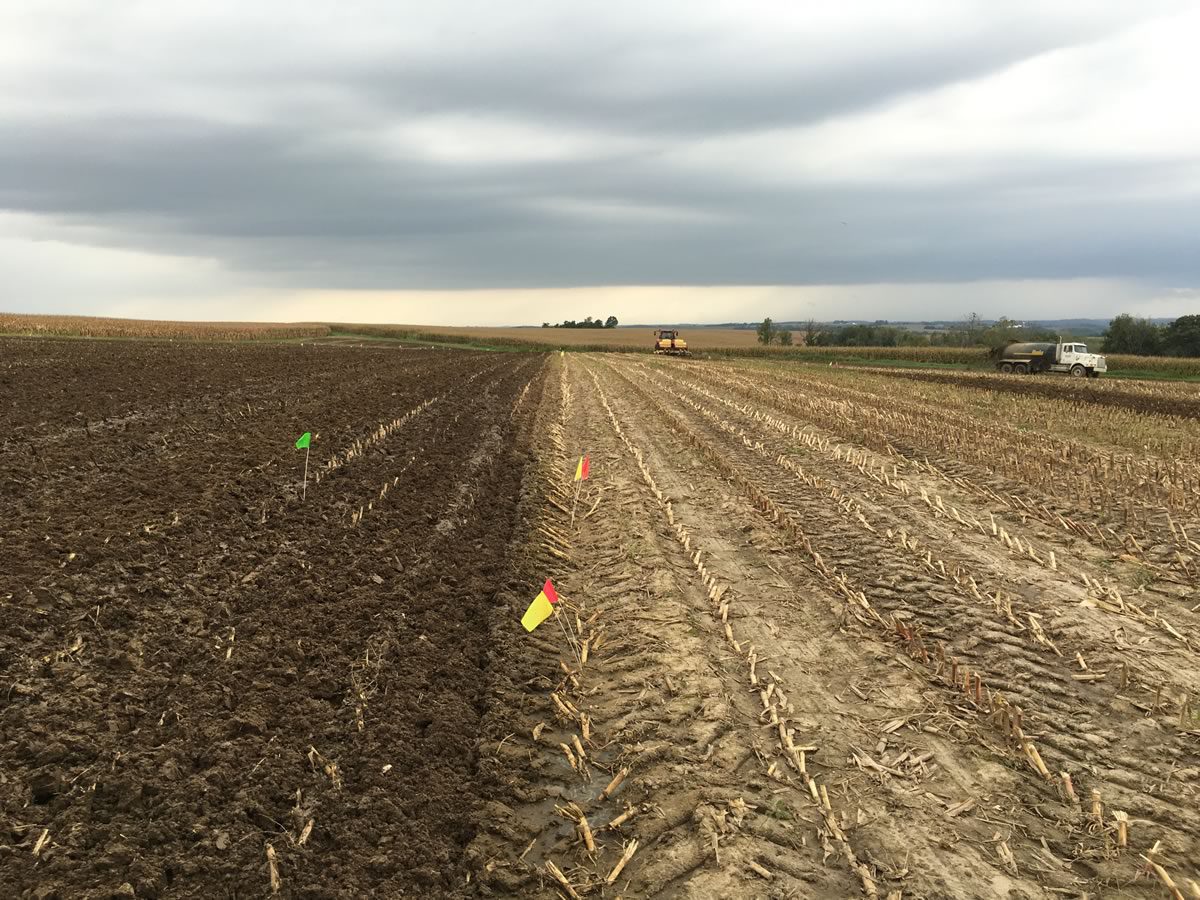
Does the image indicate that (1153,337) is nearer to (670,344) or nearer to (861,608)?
(670,344)

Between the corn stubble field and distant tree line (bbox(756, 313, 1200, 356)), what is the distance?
5727cm

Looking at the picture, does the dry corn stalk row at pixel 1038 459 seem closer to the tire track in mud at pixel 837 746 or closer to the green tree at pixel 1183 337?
the tire track in mud at pixel 837 746

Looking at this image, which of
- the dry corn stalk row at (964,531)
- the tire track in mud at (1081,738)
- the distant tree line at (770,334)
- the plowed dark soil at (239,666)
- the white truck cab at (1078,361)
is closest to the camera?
the plowed dark soil at (239,666)

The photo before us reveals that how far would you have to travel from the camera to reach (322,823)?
3869 millimetres

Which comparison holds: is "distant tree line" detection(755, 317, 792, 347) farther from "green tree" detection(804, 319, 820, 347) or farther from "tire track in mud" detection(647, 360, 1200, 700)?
"tire track in mud" detection(647, 360, 1200, 700)

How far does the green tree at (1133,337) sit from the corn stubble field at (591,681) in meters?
64.7

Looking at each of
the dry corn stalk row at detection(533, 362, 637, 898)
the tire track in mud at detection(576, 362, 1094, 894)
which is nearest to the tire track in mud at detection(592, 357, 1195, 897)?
the tire track in mud at detection(576, 362, 1094, 894)

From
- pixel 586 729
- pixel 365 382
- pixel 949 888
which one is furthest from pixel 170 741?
pixel 365 382

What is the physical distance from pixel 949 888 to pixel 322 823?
307 centimetres

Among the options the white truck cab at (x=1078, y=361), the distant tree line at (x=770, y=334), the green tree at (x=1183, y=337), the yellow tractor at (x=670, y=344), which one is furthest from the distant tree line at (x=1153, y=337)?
the yellow tractor at (x=670, y=344)

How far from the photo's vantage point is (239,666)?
538cm

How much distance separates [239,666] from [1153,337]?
254ft

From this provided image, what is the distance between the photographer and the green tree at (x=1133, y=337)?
6375 centimetres

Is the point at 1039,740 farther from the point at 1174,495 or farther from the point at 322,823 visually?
the point at 1174,495
